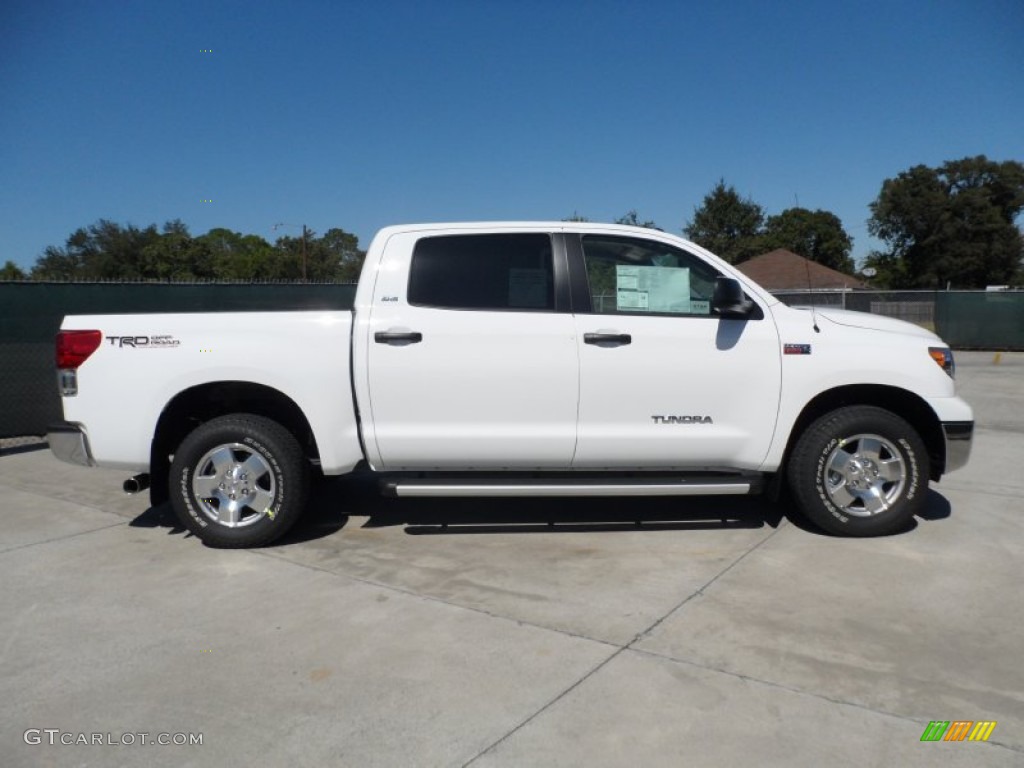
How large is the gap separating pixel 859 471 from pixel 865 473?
46 millimetres

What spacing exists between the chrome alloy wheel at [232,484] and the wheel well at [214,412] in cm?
31

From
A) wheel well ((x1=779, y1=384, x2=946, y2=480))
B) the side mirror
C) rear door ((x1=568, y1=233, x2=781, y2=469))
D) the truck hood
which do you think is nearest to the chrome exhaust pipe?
rear door ((x1=568, y1=233, x2=781, y2=469))

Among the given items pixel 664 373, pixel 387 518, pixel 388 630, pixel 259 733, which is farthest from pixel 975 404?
pixel 259 733

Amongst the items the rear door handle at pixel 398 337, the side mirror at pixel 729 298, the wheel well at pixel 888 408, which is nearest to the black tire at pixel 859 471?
the wheel well at pixel 888 408

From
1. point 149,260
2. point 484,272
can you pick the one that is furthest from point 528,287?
point 149,260

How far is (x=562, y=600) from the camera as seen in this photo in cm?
406

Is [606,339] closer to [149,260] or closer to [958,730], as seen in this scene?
[958,730]

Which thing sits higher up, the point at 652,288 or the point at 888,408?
the point at 652,288

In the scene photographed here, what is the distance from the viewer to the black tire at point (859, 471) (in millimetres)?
4805

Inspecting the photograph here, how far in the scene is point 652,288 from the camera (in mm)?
4922

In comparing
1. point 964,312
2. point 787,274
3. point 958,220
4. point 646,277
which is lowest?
point 964,312

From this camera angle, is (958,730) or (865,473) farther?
(865,473)

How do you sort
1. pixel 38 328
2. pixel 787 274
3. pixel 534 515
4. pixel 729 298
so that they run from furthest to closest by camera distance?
pixel 787 274
pixel 38 328
pixel 534 515
pixel 729 298

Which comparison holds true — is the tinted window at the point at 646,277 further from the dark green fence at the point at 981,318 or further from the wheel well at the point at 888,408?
the dark green fence at the point at 981,318
